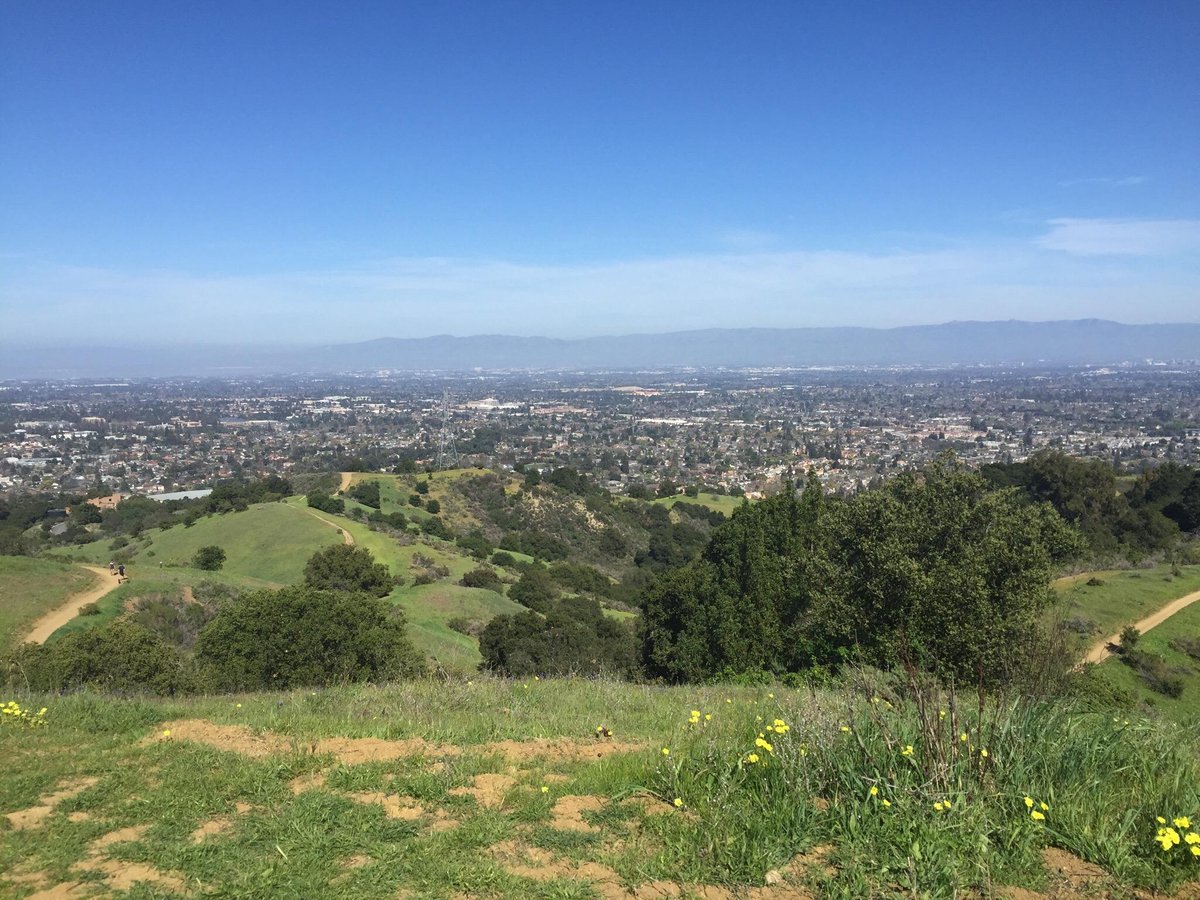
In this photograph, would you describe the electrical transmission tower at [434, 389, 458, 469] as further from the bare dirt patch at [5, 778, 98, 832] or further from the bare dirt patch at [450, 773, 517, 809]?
the bare dirt patch at [450, 773, 517, 809]

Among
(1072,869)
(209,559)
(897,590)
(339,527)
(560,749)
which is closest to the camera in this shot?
(1072,869)

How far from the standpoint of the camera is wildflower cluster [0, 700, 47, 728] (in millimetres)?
5711

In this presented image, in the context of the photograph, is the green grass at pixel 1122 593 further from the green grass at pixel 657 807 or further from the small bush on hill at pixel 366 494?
the small bush on hill at pixel 366 494

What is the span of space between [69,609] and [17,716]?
786 inches

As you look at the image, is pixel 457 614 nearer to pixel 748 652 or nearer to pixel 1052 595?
pixel 748 652

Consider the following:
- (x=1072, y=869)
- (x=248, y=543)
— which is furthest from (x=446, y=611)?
(x=1072, y=869)

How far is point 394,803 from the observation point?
4320mm

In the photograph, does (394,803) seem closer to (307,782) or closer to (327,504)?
(307,782)

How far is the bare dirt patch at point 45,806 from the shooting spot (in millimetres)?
4082

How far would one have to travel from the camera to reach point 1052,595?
43.0ft

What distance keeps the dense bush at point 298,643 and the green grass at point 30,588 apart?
8591 millimetres

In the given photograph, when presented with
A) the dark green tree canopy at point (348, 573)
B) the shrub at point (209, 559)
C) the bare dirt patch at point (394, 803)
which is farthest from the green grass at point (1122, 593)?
the shrub at point (209, 559)

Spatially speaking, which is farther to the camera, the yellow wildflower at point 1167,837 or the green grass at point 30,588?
the green grass at point 30,588

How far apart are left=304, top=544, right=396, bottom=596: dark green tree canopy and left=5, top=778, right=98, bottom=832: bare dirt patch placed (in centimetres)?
2395
